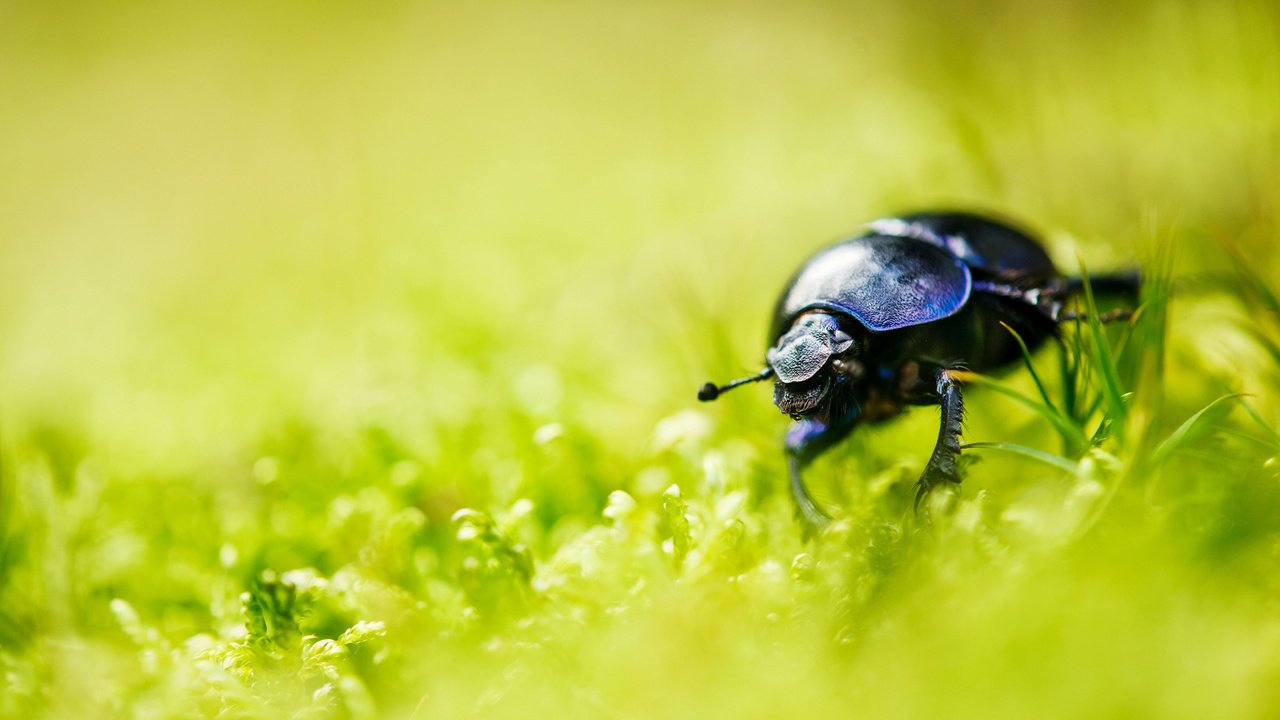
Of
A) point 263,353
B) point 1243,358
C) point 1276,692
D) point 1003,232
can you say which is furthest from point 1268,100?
point 263,353

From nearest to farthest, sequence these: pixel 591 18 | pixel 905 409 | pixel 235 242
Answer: pixel 905 409 < pixel 235 242 < pixel 591 18

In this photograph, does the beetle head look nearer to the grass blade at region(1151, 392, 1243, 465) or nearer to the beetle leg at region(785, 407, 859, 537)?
the beetle leg at region(785, 407, 859, 537)

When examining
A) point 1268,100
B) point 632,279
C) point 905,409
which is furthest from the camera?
point 632,279

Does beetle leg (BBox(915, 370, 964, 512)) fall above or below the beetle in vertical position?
Result: below

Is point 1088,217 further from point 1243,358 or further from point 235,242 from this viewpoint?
point 235,242

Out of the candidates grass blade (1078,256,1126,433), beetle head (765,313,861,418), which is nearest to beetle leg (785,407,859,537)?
beetle head (765,313,861,418)

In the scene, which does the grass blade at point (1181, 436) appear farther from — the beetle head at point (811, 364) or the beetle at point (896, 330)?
the beetle head at point (811, 364)

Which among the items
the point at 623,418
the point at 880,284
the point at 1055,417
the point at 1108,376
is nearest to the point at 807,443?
the point at 880,284
